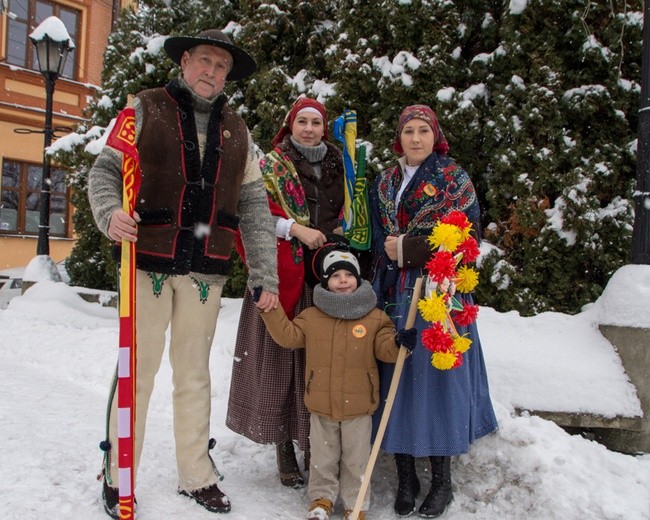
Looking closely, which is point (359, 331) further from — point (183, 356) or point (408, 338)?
point (183, 356)

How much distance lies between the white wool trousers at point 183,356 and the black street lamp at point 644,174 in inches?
109

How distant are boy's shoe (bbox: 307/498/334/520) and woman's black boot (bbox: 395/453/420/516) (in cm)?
37

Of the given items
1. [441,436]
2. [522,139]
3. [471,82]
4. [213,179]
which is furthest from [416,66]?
[441,436]

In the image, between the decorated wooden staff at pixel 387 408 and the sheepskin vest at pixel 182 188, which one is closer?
the sheepskin vest at pixel 182 188

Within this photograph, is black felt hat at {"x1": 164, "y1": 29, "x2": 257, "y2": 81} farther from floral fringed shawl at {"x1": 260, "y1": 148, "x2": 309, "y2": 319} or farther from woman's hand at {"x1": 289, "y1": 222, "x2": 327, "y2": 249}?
woman's hand at {"x1": 289, "y1": 222, "x2": 327, "y2": 249}

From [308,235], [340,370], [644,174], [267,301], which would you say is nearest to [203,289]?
[267,301]

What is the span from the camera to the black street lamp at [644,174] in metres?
3.92

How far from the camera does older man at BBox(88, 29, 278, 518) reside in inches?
109

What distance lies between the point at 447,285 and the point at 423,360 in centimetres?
48

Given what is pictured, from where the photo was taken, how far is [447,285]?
2883 millimetres

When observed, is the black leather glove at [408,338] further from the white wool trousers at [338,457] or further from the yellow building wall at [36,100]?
the yellow building wall at [36,100]

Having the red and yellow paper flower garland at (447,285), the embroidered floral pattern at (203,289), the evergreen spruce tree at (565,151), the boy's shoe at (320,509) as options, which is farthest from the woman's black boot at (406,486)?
the evergreen spruce tree at (565,151)

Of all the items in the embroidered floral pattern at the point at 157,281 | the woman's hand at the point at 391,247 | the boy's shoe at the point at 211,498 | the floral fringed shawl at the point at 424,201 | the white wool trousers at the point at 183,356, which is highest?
the floral fringed shawl at the point at 424,201

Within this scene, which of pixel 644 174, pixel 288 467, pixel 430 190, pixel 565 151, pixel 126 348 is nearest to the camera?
pixel 126 348
